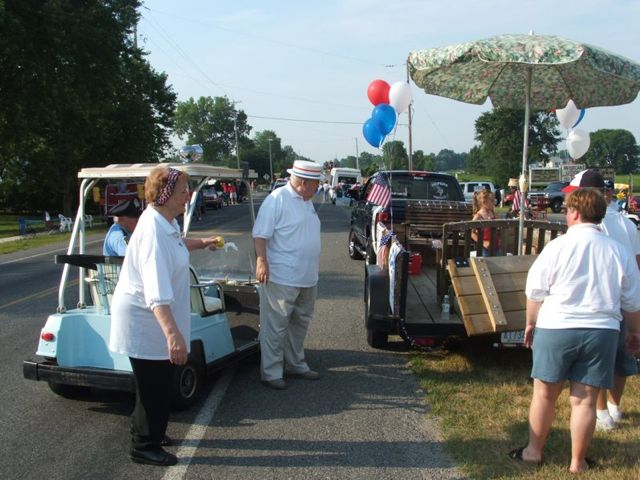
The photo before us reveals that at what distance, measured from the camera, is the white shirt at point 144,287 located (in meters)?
3.45

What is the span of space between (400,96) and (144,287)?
10920 millimetres

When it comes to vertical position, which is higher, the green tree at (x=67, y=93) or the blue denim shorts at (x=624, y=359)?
the green tree at (x=67, y=93)

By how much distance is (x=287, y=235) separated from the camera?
5.30 meters

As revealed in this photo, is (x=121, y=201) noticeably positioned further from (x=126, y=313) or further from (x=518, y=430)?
(x=518, y=430)

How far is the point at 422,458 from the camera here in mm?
3947

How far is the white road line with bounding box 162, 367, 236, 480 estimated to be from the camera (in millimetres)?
3790

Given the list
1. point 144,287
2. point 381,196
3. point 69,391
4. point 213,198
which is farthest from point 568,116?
point 213,198

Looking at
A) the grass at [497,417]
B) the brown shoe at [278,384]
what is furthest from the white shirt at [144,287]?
the grass at [497,417]

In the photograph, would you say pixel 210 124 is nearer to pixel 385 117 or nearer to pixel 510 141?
pixel 510 141

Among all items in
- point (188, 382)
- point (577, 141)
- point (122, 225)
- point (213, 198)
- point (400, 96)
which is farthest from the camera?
point (213, 198)

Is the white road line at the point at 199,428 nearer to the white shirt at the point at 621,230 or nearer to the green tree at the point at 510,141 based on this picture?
the white shirt at the point at 621,230

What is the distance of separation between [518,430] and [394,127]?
33.6 feet

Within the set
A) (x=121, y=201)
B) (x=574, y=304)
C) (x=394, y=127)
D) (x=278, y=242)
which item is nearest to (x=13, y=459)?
(x=121, y=201)

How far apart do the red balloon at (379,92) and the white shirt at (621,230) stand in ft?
34.1
